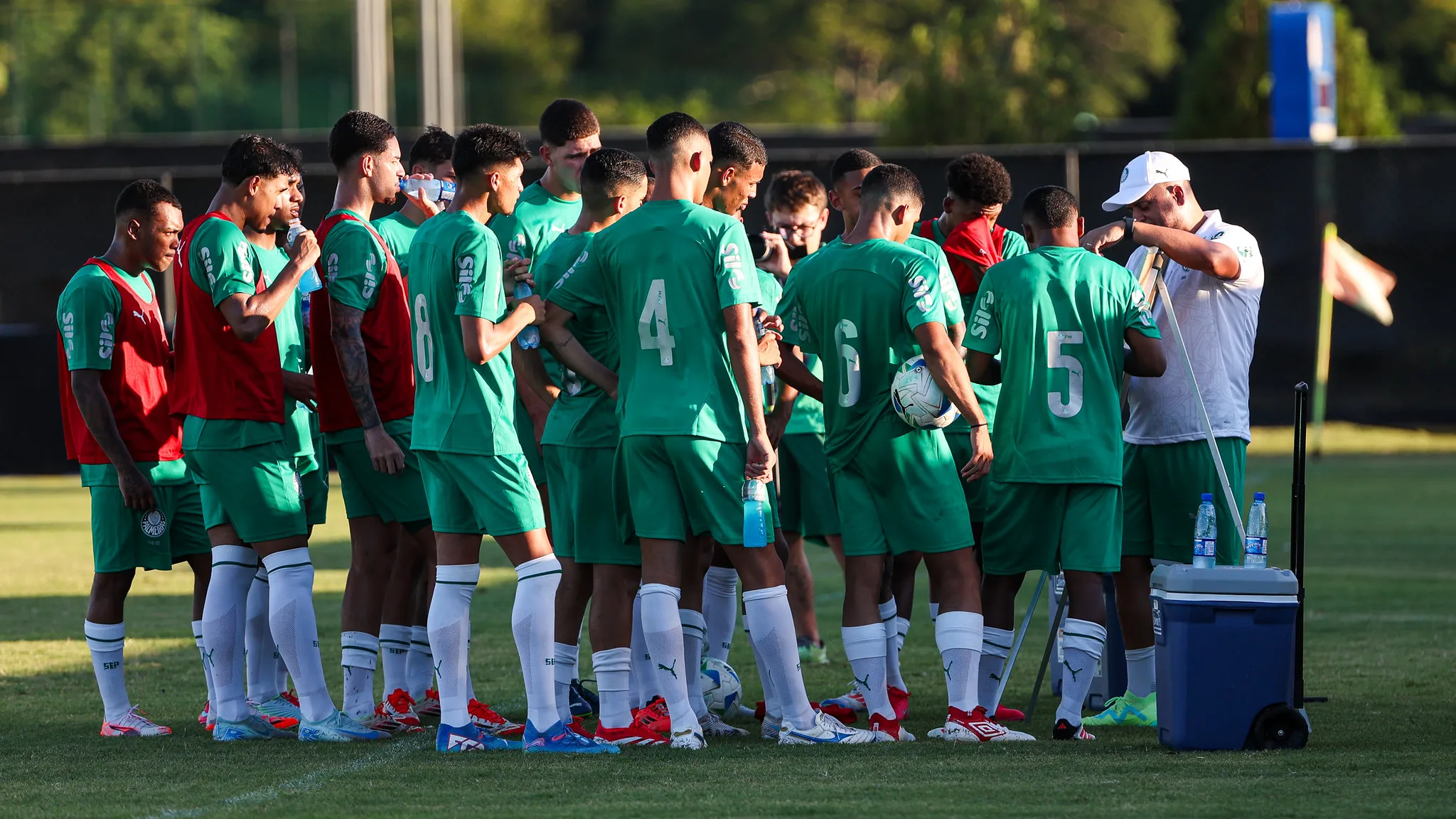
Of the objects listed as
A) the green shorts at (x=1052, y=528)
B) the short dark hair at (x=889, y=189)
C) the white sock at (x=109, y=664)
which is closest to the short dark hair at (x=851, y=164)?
the short dark hair at (x=889, y=189)

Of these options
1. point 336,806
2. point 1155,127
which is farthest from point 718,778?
point 1155,127

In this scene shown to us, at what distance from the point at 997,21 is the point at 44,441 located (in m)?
18.6

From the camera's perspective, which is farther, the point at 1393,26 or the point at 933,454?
the point at 1393,26

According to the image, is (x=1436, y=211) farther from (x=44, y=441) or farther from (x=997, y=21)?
(x=44, y=441)

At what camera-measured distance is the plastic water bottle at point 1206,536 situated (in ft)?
20.5

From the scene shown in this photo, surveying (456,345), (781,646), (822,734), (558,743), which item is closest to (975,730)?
(822,734)

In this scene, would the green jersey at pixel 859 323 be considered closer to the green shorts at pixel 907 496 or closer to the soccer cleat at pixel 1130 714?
the green shorts at pixel 907 496

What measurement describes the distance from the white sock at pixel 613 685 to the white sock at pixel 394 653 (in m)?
1.13

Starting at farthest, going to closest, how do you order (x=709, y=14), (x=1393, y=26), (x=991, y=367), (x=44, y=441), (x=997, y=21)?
1. (x=709, y=14)
2. (x=1393, y=26)
3. (x=997, y=21)
4. (x=44, y=441)
5. (x=991, y=367)

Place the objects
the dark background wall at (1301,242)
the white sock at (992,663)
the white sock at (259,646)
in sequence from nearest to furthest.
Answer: the white sock at (992,663), the white sock at (259,646), the dark background wall at (1301,242)

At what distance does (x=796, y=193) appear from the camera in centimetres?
818

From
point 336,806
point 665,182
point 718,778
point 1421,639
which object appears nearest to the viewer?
point 336,806

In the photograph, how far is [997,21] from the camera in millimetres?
31266

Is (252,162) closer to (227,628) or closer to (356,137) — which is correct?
(356,137)
